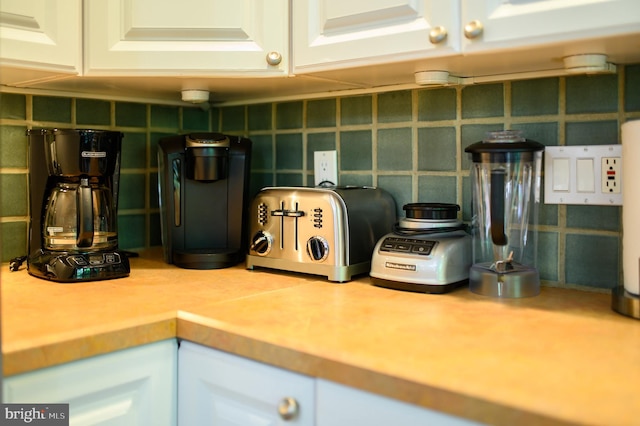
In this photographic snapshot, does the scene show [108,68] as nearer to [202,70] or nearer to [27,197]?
[202,70]

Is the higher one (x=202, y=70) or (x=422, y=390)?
(x=202, y=70)

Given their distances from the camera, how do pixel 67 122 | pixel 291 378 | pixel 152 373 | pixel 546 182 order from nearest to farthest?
pixel 291 378 → pixel 152 373 → pixel 546 182 → pixel 67 122

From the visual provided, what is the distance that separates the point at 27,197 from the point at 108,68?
0.48 metres

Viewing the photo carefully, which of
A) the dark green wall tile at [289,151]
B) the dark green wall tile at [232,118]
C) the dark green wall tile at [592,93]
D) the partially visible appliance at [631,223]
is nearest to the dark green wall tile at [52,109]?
the dark green wall tile at [232,118]

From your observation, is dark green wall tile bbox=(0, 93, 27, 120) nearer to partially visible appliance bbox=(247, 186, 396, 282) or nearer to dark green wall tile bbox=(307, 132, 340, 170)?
partially visible appliance bbox=(247, 186, 396, 282)

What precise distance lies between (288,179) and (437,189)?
0.49m

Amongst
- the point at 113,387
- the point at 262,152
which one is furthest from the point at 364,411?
the point at 262,152

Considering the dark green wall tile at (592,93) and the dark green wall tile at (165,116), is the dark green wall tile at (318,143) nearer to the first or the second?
the dark green wall tile at (165,116)

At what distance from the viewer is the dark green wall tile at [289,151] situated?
185cm

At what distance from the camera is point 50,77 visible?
1471mm

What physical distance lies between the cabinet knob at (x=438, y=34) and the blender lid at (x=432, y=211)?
0.38 meters

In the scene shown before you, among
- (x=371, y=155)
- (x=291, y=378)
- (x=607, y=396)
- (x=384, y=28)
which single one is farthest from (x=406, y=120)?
(x=607, y=396)

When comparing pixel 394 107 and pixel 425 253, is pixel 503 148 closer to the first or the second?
pixel 425 253

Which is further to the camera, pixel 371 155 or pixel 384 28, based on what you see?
pixel 371 155
